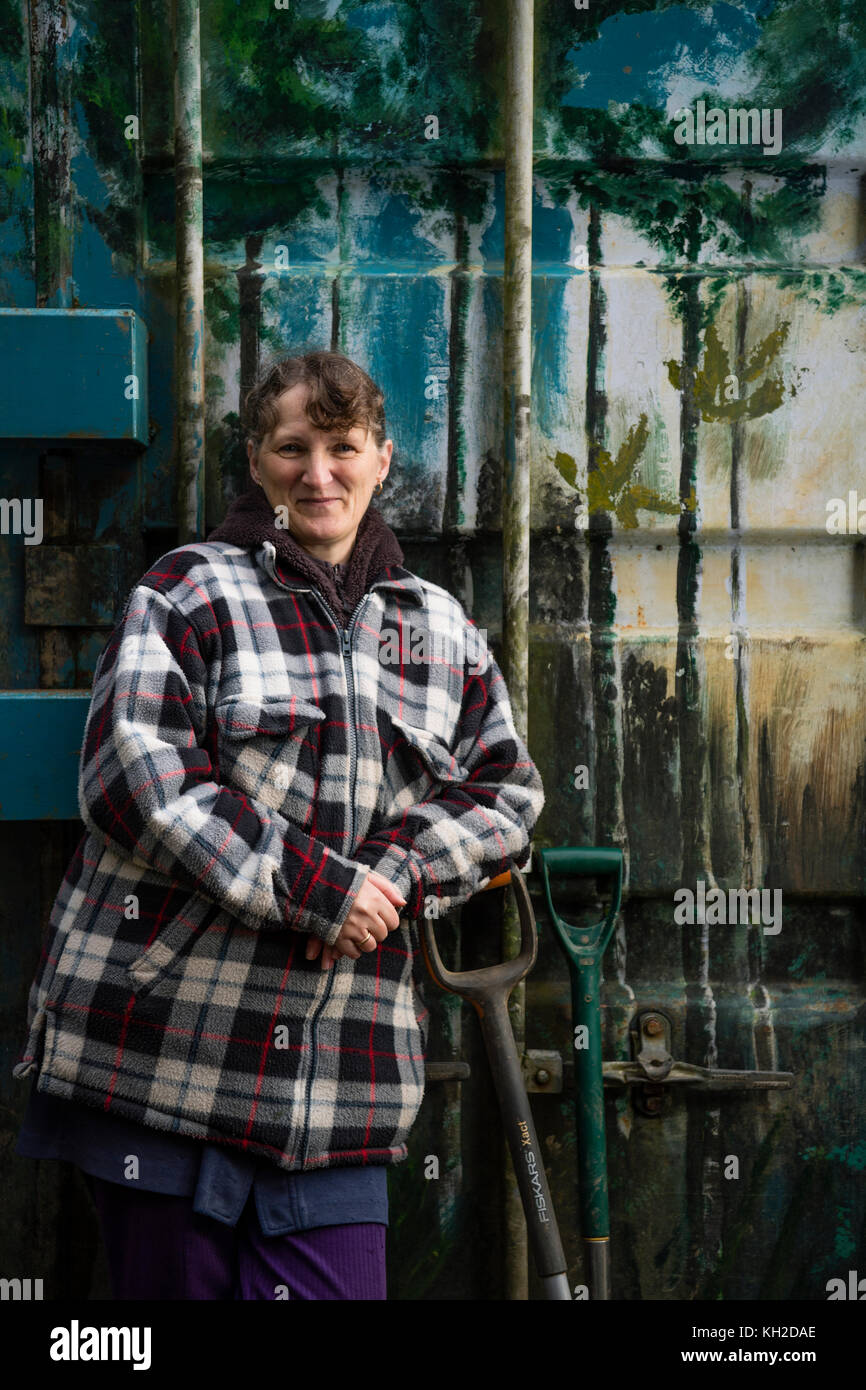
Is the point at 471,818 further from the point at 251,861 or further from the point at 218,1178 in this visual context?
the point at 218,1178

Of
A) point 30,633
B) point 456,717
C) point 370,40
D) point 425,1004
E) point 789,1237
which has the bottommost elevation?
point 789,1237

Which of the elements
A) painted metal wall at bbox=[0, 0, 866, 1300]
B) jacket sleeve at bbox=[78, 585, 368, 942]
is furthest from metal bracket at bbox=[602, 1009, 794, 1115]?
jacket sleeve at bbox=[78, 585, 368, 942]

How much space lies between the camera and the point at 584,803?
2309 mm

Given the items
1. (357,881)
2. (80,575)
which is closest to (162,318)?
(80,575)

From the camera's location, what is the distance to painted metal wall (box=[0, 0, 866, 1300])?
7.36 feet

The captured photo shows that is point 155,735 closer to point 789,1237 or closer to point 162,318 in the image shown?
point 162,318

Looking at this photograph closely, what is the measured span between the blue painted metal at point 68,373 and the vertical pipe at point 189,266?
0.33ft

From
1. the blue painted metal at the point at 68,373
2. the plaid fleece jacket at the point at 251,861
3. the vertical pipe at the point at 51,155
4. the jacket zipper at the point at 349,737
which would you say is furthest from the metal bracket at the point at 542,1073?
the vertical pipe at the point at 51,155

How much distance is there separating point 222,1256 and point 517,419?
1.56 metres

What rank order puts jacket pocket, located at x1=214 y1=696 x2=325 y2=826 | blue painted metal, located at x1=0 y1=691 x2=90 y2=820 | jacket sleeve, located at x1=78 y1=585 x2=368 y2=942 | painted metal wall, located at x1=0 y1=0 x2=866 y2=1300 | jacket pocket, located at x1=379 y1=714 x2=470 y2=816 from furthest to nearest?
1. painted metal wall, located at x1=0 y1=0 x2=866 y2=1300
2. blue painted metal, located at x1=0 y1=691 x2=90 y2=820
3. jacket pocket, located at x1=379 y1=714 x2=470 y2=816
4. jacket pocket, located at x1=214 y1=696 x2=325 y2=826
5. jacket sleeve, located at x1=78 y1=585 x2=368 y2=942

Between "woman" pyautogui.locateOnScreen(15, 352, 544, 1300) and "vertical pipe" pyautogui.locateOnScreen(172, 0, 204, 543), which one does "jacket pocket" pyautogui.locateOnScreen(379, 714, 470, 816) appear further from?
"vertical pipe" pyautogui.locateOnScreen(172, 0, 204, 543)

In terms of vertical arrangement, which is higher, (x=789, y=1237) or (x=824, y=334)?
(x=824, y=334)

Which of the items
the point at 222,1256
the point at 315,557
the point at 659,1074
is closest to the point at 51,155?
the point at 315,557

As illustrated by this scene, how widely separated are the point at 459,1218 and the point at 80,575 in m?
1.50
